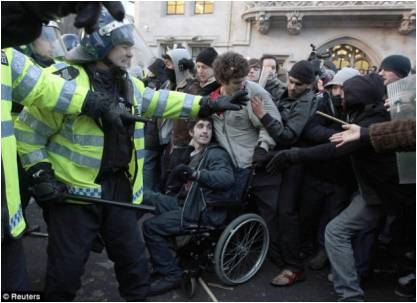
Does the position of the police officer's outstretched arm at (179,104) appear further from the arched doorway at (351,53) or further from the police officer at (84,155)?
the arched doorway at (351,53)

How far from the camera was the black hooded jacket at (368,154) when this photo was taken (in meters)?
2.47

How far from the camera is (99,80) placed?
2195mm

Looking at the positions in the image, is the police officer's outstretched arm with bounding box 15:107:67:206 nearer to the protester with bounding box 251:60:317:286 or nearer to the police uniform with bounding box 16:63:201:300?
the police uniform with bounding box 16:63:201:300

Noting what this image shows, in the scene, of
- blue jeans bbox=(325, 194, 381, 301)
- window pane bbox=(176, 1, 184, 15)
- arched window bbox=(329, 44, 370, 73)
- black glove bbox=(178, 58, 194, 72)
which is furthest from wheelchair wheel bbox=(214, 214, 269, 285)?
window pane bbox=(176, 1, 184, 15)

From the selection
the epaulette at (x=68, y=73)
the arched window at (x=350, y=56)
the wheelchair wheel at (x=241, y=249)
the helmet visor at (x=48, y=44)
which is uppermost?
→ the arched window at (x=350, y=56)

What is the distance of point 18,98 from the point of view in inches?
74.5

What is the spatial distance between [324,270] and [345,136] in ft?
4.84

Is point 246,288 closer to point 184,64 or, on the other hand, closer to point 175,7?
point 184,64

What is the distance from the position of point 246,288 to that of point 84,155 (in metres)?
1.62

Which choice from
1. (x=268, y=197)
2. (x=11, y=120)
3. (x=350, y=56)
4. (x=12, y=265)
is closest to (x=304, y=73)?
(x=268, y=197)

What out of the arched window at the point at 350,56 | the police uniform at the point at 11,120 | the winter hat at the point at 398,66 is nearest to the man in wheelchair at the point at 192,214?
the police uniform at the point at 11,120

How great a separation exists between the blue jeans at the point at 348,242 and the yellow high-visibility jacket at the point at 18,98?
1.85 metres

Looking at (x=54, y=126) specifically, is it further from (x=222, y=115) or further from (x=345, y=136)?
(x=345, y=136)

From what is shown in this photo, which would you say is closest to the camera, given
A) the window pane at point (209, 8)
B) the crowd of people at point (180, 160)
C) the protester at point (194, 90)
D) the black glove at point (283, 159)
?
the crowd of people at point (180, 160)
